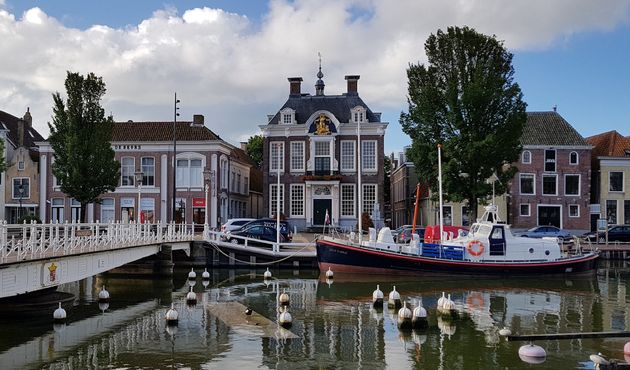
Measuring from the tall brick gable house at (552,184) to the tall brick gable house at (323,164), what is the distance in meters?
12.1

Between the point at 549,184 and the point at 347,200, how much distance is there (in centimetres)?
1738

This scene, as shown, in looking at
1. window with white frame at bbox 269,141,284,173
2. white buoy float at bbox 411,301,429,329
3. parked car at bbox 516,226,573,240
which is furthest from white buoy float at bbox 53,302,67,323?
window with white frame at bbox 269,141,284,173

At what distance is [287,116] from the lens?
179 ft

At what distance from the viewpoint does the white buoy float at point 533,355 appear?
578 inches

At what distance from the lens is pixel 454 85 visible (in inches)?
1599

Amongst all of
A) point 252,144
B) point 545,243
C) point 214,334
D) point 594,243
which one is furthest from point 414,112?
point 252,144

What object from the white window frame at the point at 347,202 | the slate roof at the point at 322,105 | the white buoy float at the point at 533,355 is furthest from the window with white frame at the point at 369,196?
the white buoy float at the point at 533,355

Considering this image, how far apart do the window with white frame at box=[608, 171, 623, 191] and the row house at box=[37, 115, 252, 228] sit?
3341 centimetres

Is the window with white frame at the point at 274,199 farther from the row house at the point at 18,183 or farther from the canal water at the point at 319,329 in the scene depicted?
the canal water at the point at 319,329

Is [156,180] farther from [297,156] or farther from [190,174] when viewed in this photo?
[297,156]

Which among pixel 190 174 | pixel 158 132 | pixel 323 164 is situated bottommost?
pixel 190 174

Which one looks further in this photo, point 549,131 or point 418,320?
point 549,131

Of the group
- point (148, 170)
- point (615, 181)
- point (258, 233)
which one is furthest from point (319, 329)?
point (615, 181)

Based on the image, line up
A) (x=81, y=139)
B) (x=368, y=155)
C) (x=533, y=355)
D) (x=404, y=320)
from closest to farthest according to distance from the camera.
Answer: (x=533, y=355)
(x=404, y=320)
(x=81, y=139)
(x=368, y=155)
